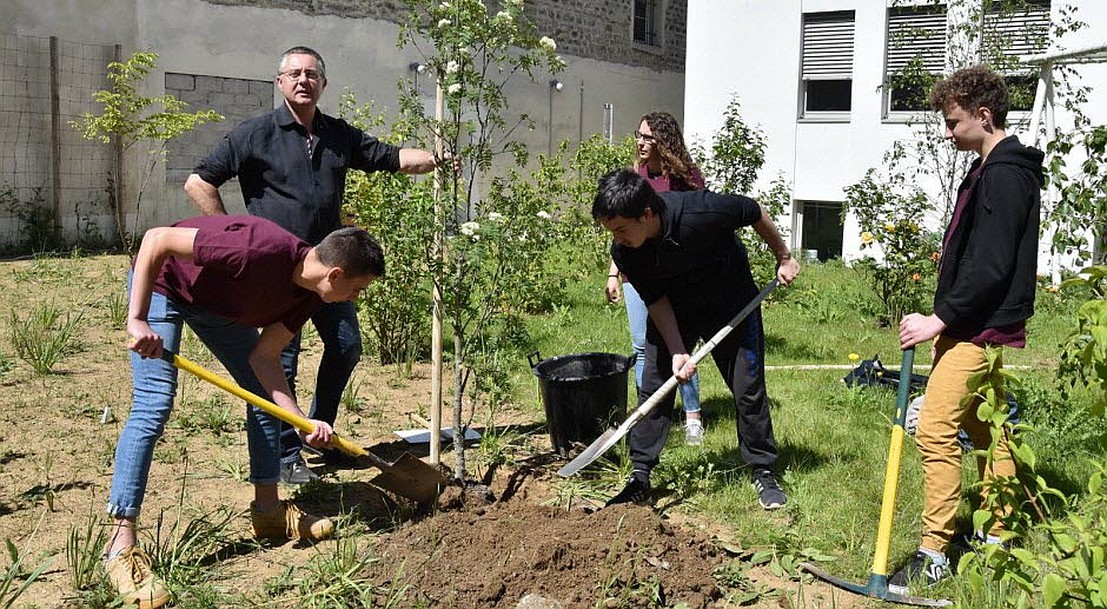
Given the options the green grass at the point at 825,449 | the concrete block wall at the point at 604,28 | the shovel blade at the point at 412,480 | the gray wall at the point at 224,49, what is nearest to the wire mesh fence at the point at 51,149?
the gray wall at the point at 224,49

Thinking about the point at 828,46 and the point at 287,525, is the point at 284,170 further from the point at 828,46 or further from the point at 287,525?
the point at 828,46

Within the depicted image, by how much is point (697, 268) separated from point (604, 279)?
6.35 metres

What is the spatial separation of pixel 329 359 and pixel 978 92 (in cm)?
302

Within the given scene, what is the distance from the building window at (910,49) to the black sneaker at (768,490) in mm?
6567

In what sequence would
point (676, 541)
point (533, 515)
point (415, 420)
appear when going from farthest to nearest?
1. point (415, 420)
2. point (533, 515)
3. point (676, 541)

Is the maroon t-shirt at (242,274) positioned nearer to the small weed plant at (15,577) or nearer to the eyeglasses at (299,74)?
the small weed plant at (15,577)

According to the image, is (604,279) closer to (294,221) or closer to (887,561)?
(294,221)

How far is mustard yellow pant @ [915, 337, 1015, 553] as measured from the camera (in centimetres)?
345

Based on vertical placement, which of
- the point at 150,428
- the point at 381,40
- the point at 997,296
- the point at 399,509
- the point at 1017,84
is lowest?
the point at 399,509

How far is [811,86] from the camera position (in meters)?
12.5

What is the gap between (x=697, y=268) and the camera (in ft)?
13.9

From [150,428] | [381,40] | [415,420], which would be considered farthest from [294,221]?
[381,40]

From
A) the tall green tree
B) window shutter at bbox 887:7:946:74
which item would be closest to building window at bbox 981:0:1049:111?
window shutter at bbox 887:7:946:74

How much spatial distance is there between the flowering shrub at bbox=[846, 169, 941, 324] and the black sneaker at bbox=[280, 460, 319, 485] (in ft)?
17.2
